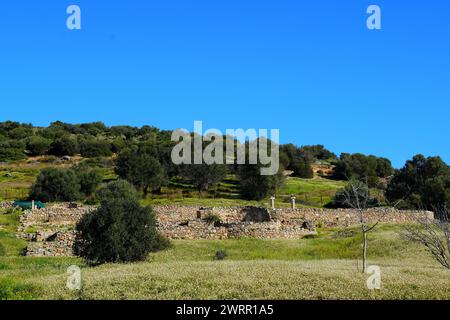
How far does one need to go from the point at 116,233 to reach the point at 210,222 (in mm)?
19479

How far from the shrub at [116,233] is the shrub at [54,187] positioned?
128 feet

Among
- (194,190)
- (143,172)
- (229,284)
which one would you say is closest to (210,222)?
(143,172)

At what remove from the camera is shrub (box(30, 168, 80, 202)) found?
6650 centimetres

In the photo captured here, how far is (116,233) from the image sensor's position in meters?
27.3

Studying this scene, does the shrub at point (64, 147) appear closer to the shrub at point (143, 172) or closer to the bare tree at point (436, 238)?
the shrub at point (143, 172)

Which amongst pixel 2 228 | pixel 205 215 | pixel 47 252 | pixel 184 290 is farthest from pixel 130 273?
pixel 205 215

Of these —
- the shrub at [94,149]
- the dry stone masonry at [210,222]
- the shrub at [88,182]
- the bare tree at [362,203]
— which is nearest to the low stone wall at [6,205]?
the dry stone masonry at [210,222]

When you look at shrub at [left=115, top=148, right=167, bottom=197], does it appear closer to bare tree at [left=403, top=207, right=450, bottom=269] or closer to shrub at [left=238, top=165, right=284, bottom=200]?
shrub at [left=238, top=165, right=284, bottom=200]

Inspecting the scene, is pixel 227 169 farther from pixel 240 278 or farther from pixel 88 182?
pixel 240 278

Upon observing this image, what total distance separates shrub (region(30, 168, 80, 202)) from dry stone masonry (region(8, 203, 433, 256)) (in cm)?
1197

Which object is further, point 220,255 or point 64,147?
point 64,147

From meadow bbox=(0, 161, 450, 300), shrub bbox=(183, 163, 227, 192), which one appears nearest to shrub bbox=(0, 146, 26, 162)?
shrub bbox=(183, 163, 227, 192)

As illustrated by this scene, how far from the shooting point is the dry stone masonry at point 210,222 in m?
38.8
